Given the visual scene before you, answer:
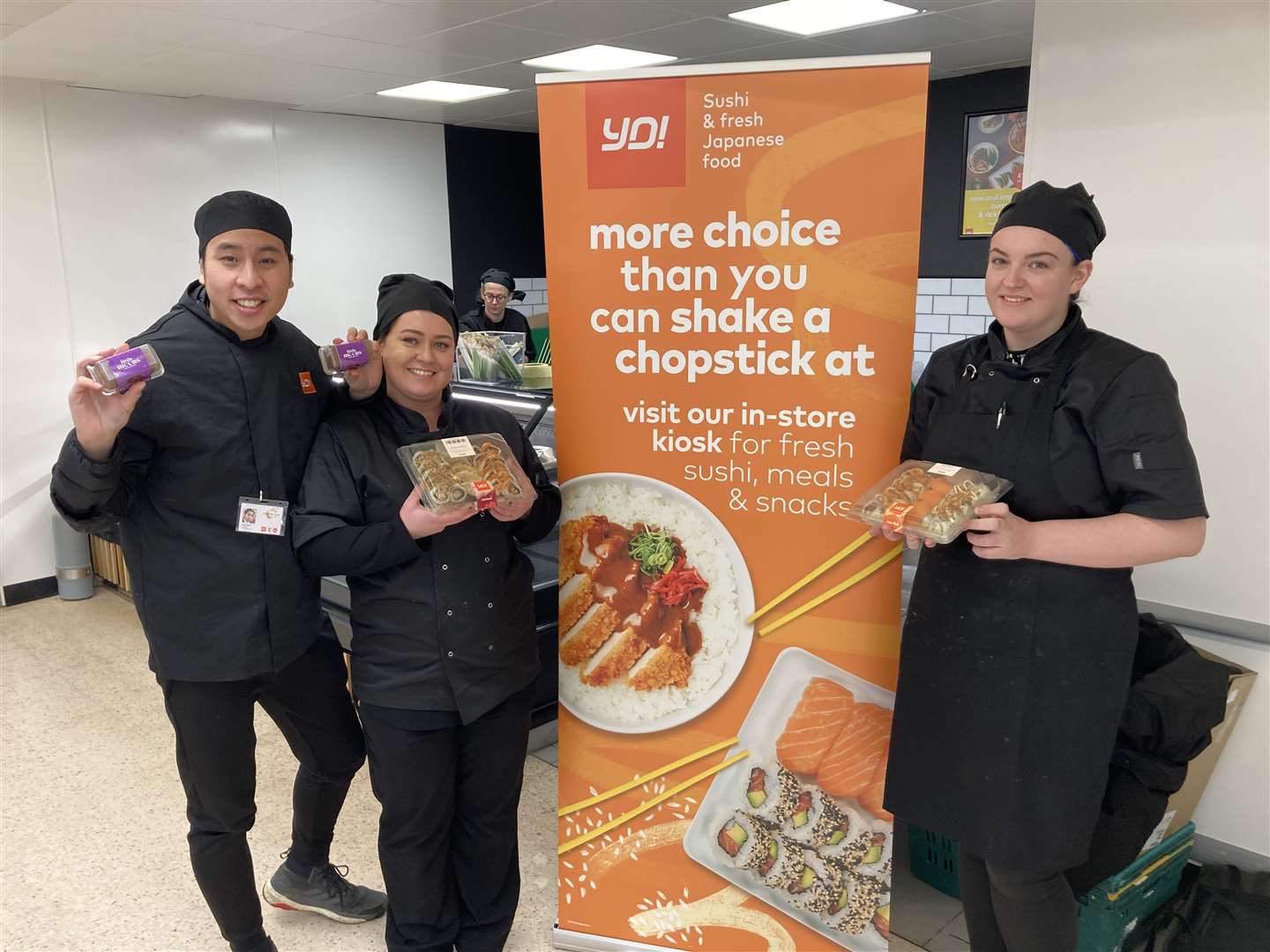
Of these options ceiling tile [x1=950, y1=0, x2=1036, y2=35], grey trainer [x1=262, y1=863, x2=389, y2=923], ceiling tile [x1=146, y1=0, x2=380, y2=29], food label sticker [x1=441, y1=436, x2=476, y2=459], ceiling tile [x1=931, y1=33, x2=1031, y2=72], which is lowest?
grey trainer [x1=262, y1=863, x2=389, y2=923]

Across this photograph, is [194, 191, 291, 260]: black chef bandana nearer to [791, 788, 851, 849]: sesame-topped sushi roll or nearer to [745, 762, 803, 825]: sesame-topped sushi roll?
[745, 762, 803, 825]: sesame-topped sushi roll

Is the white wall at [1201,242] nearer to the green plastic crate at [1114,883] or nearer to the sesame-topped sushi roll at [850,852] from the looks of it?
the green plastic crate at [1114,883]

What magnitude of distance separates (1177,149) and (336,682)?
255 centimetres

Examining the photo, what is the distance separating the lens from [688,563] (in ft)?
6.93

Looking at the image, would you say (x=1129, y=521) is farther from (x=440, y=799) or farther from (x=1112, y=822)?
(x=440, y=799)

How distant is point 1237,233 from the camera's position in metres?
2.38

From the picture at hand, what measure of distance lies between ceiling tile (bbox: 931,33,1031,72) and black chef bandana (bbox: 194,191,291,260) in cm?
427

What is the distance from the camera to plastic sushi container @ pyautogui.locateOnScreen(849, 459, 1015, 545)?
1607mm

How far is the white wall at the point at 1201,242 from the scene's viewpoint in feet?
7.75

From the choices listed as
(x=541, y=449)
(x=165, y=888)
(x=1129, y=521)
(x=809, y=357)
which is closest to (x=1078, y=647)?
(x=1129, y=521)

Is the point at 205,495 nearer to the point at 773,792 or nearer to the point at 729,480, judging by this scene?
the point at 729,480

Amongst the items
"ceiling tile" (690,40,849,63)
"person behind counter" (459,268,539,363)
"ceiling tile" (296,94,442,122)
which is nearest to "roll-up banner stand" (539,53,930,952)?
"ceiling tile" (690,40,849,63)

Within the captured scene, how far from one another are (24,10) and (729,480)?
3.62m

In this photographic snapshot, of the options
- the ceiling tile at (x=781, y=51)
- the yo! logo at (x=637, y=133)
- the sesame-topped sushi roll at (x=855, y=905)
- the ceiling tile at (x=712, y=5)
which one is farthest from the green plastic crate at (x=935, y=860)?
the ceiling tile at (x=781, y=51)
